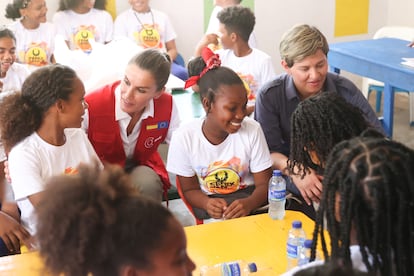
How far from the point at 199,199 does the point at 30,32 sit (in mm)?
2874

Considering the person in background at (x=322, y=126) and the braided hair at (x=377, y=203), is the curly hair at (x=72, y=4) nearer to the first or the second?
the person in background at (x=322, y=126)

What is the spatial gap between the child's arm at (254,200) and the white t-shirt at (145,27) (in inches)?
113

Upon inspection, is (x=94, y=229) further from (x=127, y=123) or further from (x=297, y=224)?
(x=127, y=123)

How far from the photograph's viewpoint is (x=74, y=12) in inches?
187

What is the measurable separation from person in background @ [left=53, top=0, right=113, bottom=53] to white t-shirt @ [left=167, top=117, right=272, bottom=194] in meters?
2.73

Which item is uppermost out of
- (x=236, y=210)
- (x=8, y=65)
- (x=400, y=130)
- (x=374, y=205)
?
(x=374, y=205)

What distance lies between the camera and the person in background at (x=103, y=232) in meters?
1.05

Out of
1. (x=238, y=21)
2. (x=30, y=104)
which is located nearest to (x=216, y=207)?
(x=30, y=104)

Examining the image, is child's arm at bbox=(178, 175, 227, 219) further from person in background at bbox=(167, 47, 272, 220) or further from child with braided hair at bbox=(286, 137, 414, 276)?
child with braided hair at bbox=(286, 137, 414, 276)

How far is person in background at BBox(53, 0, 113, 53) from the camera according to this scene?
4.69 metres

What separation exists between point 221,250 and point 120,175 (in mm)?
662

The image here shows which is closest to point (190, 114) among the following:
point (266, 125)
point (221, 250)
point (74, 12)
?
point (266, 125)

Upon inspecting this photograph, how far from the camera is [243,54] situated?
3445 mm

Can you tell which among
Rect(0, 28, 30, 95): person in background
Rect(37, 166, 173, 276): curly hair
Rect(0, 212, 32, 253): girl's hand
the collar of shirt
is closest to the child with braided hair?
Rect(37, 166, 173, 276): curly hair
